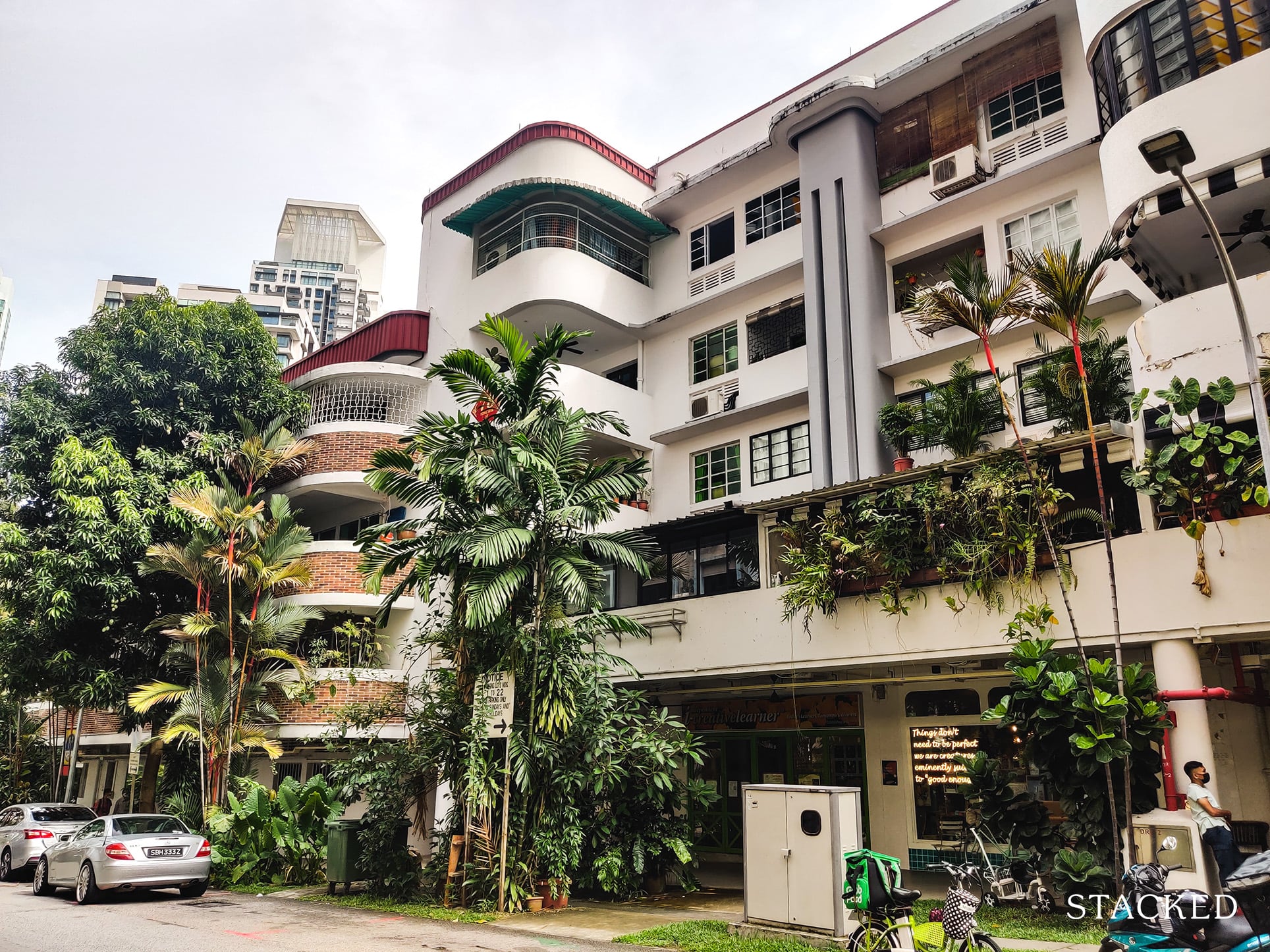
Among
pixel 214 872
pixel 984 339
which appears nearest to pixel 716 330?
pixel 984 339

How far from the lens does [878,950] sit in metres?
7.99

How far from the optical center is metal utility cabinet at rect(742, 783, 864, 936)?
963 cm

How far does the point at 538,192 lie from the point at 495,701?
45.4 feet

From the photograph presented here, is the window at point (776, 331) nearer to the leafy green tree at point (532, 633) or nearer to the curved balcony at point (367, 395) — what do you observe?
the leafy green tree at point (532, 633)

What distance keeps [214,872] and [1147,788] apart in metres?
16.0

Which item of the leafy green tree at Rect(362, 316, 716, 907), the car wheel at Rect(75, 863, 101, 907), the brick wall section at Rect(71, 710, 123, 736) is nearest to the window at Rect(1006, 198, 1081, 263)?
the leafy green tree at Rect(362, 316, 716, 907)

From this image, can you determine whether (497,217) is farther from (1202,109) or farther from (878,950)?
(878,950)

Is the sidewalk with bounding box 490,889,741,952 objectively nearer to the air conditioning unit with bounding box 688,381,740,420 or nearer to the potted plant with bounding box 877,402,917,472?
→ the potted plant with bounding box 877,402,917,472

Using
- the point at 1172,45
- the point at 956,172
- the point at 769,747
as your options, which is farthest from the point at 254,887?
the point at 1172,45

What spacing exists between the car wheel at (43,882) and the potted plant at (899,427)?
15963 mm

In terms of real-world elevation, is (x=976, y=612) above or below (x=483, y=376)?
below

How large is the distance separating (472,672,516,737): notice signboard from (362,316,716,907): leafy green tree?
21 centimetres

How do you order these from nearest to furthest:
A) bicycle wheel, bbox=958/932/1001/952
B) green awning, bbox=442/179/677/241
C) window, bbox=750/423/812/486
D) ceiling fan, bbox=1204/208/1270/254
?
1. bicycle wheel, bbox=958/932/1001/952
2. ceiling fan, bbox=1204/208/1270/254
3. window, bbox=750/423/812/486
4. green awning, bbox=442/179/677/241

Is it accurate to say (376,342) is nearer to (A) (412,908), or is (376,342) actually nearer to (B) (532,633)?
(B) (532,633)
